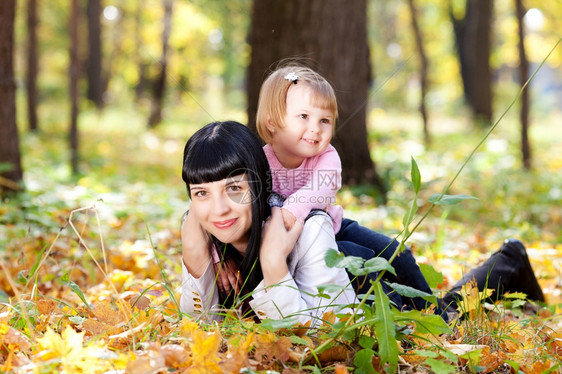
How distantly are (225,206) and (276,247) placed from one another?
251 mm

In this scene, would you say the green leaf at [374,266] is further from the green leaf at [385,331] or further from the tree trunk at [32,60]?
the tree trunk at [32,60]

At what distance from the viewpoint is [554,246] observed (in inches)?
184

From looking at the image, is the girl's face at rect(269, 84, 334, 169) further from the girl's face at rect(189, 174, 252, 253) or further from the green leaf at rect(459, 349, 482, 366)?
the green leaf at rect(459, 349, 482, 366)

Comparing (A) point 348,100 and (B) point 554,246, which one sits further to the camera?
(A) point 348,100

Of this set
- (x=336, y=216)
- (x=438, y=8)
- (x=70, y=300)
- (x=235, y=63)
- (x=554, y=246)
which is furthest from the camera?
(x=235, y=63)

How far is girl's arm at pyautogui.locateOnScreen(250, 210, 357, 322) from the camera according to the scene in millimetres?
2123

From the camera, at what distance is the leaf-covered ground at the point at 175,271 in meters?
1.76

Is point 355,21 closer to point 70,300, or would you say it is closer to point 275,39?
point 275,39

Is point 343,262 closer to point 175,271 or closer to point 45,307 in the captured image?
point 45,307

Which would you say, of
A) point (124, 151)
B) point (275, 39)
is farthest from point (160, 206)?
point (124, 151)

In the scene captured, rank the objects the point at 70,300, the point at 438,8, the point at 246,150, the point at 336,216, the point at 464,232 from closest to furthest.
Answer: the point at 246,150 → the point at 336,216 → the point at 70,300 → the point at 464,232 → the point at 438,8

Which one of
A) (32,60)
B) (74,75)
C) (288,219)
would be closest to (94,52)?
(32,60)

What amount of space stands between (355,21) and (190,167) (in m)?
4.14

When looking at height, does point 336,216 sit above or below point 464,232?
above
